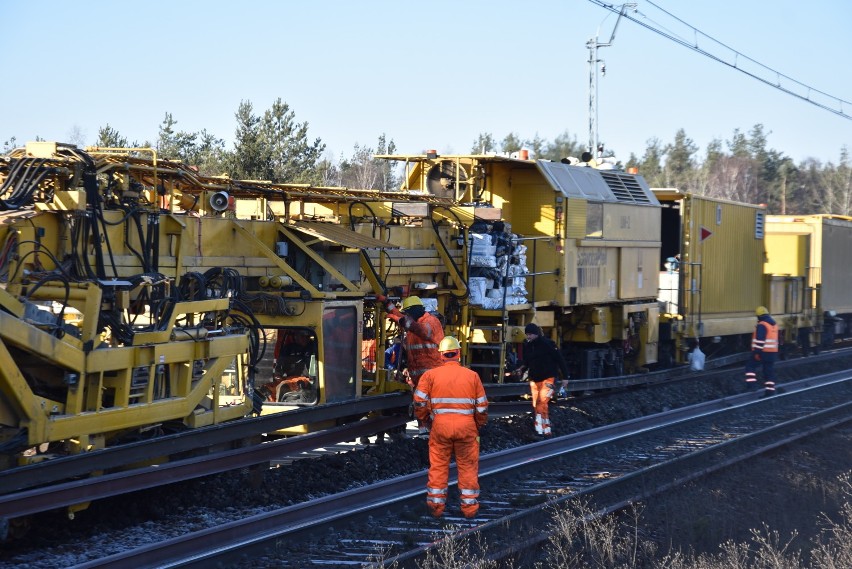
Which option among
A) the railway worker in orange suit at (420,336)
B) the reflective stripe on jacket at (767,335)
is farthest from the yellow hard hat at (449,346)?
the reflective stripe on jacket at (767,335)

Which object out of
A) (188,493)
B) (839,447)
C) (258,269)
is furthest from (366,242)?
(839,447)

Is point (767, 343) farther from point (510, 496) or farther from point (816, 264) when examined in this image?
point (510, 496)

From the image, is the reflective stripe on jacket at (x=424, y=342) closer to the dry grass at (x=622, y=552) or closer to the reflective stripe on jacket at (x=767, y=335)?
the dry grass at (x=622, y=552)

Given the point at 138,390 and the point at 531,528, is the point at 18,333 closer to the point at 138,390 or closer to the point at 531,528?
the point at 138,390

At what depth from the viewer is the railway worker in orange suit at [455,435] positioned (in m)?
8.95

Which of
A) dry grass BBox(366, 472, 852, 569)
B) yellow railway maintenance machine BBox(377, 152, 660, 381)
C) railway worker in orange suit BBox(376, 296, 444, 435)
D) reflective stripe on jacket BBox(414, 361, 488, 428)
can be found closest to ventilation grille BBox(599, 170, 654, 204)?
Answer: yellow railway maintenance machine BBox(377, 152, 660, 381)

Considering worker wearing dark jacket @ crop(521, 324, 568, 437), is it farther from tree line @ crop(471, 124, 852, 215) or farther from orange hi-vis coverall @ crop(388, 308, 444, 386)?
tree line @ crop(471, 124, 852, 215)

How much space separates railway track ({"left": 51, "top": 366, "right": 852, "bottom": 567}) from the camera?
745 cm

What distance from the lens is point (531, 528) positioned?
8.56 metres

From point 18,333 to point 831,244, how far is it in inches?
948

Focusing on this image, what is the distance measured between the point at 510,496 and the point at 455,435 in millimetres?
1318

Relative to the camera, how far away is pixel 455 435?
8.98m

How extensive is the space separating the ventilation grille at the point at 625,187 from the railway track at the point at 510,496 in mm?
3693

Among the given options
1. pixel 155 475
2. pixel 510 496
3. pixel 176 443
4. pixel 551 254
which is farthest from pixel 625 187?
pixel 155 475
